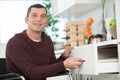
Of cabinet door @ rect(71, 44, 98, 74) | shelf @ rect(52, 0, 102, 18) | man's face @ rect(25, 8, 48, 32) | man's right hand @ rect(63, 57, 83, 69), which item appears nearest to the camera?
cabinet door @ rect(71, 44, 98, 74)

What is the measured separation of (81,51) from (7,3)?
2.55m

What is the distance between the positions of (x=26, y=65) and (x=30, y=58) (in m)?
0.09

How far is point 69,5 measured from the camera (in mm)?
2557

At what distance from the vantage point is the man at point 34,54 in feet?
5.29

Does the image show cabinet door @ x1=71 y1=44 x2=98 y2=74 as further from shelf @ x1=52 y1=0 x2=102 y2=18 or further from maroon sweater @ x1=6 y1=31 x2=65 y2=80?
shelf @ x1=52 y1=0 x2=102 y2=18

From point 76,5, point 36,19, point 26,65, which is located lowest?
point 26,65

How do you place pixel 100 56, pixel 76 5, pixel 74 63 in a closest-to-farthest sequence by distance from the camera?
pixel 74 63 → pixel 100 56 → pixel 76 5

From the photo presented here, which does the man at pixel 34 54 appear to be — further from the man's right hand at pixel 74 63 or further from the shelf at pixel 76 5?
the shelf at pixel 76 5

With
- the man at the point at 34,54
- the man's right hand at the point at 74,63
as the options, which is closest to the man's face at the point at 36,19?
the man at the point at 34,54

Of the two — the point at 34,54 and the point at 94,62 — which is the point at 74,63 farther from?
the point at 34,54

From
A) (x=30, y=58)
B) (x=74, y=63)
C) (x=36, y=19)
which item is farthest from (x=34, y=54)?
(x=74, y=63)

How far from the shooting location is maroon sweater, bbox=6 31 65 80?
5.30ft

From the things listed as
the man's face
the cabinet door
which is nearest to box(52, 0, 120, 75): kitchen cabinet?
the cabinet door

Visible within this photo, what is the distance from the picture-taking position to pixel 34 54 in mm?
1830
